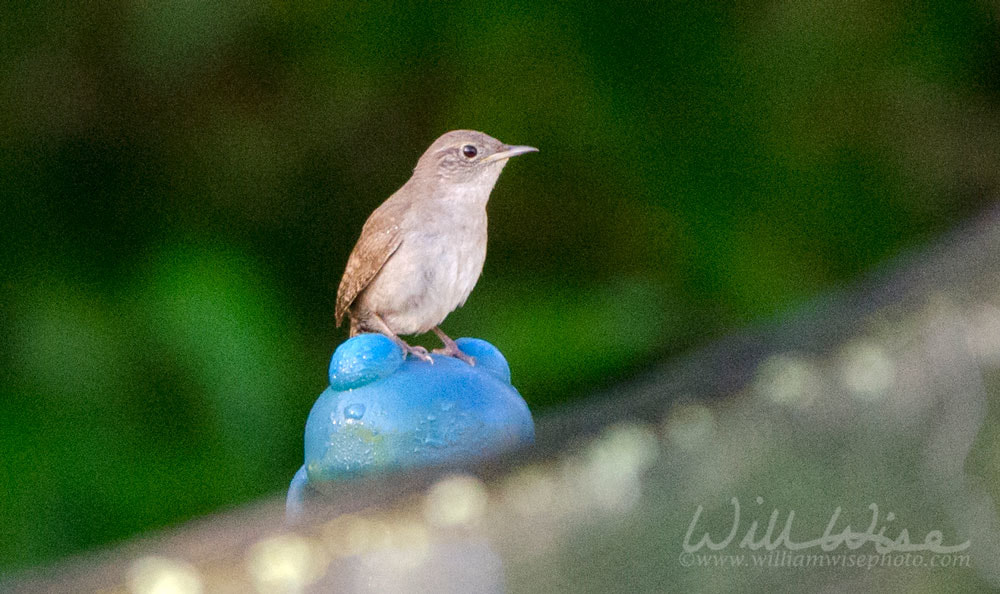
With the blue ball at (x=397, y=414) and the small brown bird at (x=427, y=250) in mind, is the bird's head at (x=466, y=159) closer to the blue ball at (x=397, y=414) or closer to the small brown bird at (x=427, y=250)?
the small brown bird at (x=427, y=250)

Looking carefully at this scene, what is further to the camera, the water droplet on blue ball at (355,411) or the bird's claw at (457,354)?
the bird's claw at (457,354)

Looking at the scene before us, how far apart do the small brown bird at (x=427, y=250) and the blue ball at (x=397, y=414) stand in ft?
0.55

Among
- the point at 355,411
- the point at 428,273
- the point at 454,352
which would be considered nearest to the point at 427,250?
the point at 428,273

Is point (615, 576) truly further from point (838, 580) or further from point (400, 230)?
point (400, 230)

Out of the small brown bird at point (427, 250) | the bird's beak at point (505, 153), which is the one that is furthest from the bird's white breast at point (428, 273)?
the bird's beak at point (505, 153)

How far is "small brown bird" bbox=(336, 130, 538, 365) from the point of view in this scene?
1.33 metres

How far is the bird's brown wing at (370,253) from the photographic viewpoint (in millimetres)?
1356

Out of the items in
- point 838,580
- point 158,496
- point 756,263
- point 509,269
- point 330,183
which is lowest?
point 838,580

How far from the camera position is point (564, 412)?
1.93 feet

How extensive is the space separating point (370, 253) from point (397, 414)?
1.24ft

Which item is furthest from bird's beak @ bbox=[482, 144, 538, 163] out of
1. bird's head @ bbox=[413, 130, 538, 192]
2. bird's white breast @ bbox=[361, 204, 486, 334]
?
bird's white breast @ bbox=[361, 204, 486, 334]

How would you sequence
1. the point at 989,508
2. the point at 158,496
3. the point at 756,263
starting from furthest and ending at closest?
the point at 756,263 → the point at 158,496 → the point at 989,508

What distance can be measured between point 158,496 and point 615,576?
4.46ft

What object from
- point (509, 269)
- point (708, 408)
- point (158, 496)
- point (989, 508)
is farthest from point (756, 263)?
point (708, 408)
